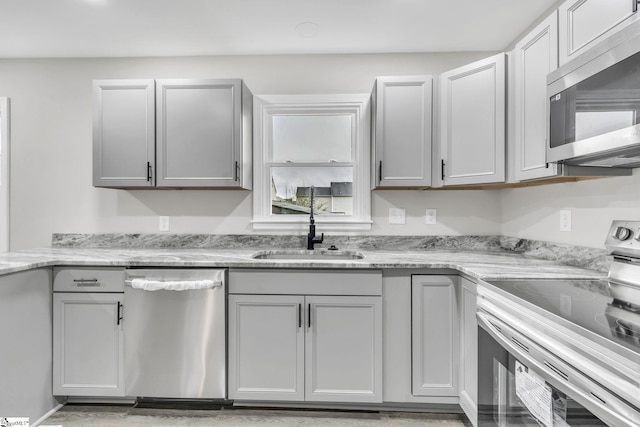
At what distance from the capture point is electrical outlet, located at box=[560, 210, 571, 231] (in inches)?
75.5

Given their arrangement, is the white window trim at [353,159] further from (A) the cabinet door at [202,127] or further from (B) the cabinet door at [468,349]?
(B) the cabinet door at [468,349]

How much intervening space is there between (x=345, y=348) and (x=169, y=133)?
1.84m

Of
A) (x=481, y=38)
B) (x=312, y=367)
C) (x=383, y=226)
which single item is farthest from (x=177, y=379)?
(x=481, y=38)

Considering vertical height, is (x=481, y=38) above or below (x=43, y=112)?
above

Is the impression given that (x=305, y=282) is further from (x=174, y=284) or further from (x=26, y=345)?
(x=26, y=345)

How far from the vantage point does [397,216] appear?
2.69 metres

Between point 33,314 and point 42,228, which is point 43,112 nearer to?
point 42,228

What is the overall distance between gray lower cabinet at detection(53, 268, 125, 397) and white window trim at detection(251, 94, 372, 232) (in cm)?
109

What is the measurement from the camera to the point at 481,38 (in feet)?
8.14

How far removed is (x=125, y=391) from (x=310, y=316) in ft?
3.96

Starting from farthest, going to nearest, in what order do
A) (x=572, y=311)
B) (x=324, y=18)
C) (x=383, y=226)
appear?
(x=383, y=226), (x=324, y=18), (x=572, y=311)

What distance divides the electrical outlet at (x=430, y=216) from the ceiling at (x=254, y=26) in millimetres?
1256

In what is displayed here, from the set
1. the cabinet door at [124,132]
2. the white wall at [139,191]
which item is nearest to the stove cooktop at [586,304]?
the white wall at [139,191]

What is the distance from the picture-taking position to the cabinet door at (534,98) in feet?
Answer: 5.23
